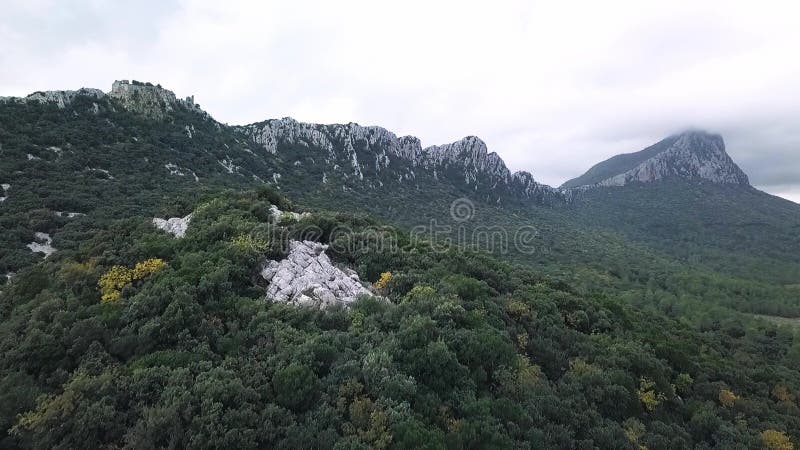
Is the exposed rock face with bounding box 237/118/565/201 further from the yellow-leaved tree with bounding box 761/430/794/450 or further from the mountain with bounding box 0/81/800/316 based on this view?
the yellow-leaved tree with bounding box 761/430/794/450

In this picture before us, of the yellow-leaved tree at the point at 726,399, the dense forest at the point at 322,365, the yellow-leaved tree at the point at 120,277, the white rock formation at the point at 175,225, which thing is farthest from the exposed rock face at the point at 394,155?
the yellow-leaved tree at the point at 726,399

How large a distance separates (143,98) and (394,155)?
7122 centimetres

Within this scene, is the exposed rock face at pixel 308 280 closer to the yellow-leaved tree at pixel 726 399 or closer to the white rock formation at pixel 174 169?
the yellow-leaved tree at pixel 726 399

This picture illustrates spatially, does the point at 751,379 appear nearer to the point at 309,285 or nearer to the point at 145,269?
the point at 309,285

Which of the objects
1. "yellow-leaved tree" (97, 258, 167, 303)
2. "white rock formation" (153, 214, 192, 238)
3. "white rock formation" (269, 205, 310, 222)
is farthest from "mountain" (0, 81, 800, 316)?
"yellow-leaved tree" (97, 258, 167, 303)

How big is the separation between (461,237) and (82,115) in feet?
238

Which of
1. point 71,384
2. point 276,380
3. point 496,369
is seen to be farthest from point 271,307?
point 496,369

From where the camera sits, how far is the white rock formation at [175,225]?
2422cm

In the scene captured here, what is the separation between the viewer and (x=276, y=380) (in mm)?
11852

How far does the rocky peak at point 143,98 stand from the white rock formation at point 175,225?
207 ft

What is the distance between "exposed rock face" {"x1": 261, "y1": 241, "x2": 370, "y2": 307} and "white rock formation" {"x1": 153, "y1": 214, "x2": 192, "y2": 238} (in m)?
8.02

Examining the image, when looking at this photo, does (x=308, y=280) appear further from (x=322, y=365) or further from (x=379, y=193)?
(x=379, y=193)

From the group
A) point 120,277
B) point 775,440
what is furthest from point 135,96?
point 775,440

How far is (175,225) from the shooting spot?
2522 centimetres
